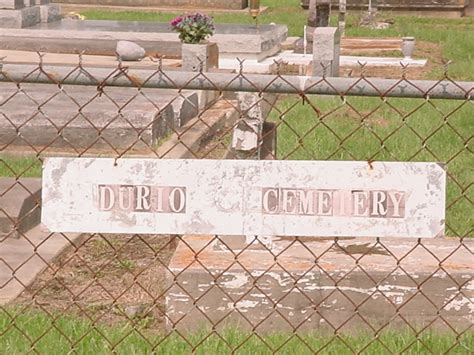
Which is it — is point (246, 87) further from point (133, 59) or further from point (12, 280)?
point (133, 59)

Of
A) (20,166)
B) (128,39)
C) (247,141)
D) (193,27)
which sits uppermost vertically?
(247,141)

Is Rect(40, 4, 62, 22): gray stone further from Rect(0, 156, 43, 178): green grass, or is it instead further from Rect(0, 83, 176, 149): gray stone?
Rect(0, 156, 43, 178): green grass

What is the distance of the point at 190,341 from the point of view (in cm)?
520

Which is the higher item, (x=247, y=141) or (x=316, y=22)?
(x=247, y=141)

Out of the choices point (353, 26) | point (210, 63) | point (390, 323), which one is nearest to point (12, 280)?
point (390, 323)

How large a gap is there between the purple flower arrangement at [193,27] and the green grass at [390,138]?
125 cm

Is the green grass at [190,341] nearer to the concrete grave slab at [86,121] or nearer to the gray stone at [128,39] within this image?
the concrete grave slab at [86,121]

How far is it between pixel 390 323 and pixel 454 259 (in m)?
0.55

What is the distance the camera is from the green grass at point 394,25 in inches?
824

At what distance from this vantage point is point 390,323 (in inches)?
217

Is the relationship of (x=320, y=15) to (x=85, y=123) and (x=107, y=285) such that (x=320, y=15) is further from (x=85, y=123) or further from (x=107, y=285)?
(x=107, y=285)

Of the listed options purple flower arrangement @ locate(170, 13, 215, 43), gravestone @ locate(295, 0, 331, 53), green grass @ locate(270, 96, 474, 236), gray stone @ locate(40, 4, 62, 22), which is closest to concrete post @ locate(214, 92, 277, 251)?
green grass @ locate(270, 96, 474, 236)

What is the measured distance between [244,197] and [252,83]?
0.42 metres

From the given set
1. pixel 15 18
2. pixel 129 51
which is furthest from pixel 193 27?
pixel 15 18
